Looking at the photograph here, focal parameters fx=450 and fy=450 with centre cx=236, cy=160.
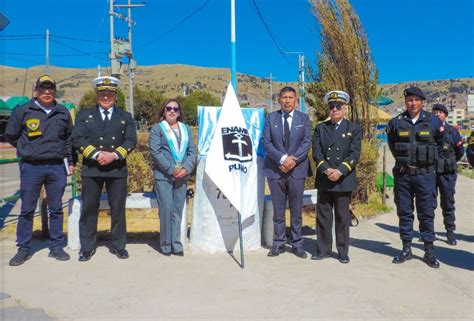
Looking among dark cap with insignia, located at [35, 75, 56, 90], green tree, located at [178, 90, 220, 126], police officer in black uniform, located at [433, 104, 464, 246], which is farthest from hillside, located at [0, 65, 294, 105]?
dark cap with insignia, located at [35, 75, 56, 90]

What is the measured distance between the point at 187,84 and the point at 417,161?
366ft

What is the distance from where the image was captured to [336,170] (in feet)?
17.4

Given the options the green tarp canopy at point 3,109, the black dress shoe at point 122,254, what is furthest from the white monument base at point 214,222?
the green tarp canopy at point 3,109

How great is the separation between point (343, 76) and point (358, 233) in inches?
144

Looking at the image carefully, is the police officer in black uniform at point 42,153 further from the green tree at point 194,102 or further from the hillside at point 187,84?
the hillside at point 187,84

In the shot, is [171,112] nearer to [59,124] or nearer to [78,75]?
[59,124]

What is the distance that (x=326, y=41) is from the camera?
9359 mm

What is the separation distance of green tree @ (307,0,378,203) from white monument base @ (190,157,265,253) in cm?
384

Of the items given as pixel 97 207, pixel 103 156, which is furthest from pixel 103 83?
A: pixel 97 207

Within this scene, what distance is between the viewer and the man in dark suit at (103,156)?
17.6ft

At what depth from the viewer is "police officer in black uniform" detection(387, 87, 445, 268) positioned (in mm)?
5250

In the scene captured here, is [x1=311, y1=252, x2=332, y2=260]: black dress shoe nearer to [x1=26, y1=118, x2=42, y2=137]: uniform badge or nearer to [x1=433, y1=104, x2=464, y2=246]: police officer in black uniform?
[x1=433, y1=104, x2=464, y2=246]: police officer in black uniform

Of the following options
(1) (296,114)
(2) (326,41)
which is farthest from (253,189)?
(2) (326,41)

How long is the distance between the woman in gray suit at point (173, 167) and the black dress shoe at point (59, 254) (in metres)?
1.14
